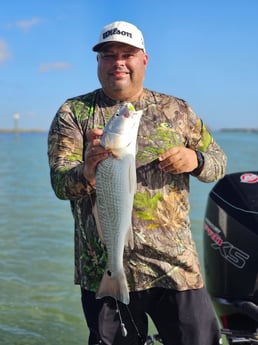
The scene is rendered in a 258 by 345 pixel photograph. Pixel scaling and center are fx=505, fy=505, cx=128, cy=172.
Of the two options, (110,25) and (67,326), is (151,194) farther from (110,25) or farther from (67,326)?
(67,326)

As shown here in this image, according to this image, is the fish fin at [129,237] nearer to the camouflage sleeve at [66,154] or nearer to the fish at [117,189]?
the fish at [117,189]

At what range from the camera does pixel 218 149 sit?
11.4ft

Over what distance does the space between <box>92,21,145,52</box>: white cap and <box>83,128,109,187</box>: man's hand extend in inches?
29.1

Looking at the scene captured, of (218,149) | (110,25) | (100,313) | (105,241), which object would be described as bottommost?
(100,313)

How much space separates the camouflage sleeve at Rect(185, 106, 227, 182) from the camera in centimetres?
330

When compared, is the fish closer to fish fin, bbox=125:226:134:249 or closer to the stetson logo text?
fish fin, bbox=125:226:134:249

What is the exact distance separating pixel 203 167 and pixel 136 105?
1.95 ft

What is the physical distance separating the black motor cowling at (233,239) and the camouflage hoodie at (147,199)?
70 centimetres

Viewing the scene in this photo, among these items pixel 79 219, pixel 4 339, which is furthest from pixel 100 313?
pixel 4 339

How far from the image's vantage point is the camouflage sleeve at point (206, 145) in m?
3.30

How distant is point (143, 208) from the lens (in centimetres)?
317

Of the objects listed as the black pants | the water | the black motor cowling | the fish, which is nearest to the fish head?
the fish

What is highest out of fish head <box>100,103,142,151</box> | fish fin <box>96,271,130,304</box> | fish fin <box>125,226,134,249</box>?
fish head <box>100,103,142,151</box>

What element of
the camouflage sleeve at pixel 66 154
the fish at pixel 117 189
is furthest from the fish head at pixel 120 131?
the camouflage sleeve at pixel 66 154
